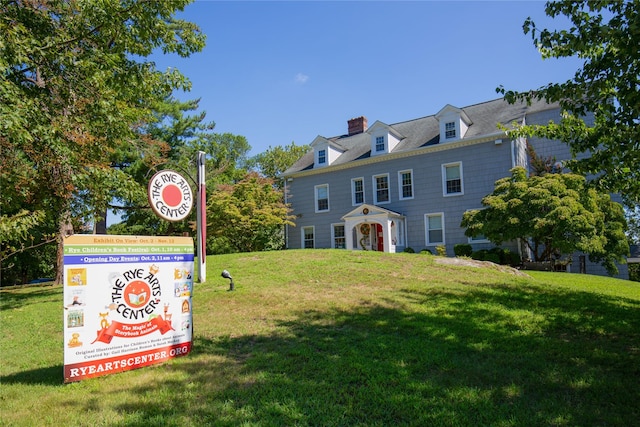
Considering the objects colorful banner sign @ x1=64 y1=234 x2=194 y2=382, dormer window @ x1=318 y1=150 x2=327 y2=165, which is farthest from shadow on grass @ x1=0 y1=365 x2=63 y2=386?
dormer window @ x1=318 y1=150 x2=327 y2=165

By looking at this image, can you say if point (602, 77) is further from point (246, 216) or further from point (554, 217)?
point (246, 216)

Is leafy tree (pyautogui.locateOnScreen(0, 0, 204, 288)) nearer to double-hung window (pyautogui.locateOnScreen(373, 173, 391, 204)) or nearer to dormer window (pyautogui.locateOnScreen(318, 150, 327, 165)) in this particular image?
double-hung window (pyautogui.locateOnScreen(373, 173, 391, 204))

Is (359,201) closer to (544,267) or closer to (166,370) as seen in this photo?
(544,267)

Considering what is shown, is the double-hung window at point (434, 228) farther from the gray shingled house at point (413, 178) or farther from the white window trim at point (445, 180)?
the white window trim at point (445, 180)

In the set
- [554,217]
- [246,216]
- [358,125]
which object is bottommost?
[554,217]

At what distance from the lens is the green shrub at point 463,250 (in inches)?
743

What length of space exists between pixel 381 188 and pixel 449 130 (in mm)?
4691

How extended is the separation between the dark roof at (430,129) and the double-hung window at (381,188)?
1.54 m

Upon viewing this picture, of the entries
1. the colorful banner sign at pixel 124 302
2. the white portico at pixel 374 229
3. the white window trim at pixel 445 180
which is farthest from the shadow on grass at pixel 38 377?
the white window trim at pixel 445 180

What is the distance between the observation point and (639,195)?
307 inches

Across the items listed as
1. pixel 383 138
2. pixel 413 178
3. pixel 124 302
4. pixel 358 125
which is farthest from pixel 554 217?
pixel 358 125

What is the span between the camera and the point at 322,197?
24812mm

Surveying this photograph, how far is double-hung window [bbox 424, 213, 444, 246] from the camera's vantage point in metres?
20.5

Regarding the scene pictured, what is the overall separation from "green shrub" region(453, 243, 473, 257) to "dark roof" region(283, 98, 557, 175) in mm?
5150
